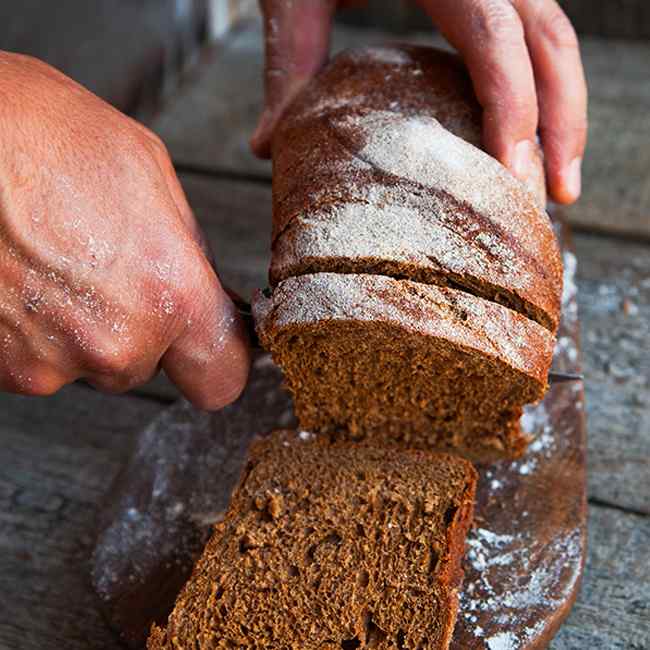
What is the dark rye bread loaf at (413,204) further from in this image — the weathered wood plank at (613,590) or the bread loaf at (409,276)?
the weathered wood plank at (613,590)

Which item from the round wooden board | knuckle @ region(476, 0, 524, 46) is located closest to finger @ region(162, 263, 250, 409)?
the round wooden board

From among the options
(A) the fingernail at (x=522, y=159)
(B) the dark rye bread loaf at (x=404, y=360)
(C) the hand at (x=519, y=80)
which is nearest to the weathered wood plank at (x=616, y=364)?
(B) the dark rye bread loaf at (x=404, y=360)

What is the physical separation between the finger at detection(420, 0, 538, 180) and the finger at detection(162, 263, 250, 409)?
717 mm

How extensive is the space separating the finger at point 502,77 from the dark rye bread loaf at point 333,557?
0.72m

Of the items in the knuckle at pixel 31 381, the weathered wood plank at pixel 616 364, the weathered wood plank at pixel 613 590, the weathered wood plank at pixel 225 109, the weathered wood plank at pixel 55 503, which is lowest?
the weathered wood plank at pixel 55 503

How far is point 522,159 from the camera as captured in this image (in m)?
2.16

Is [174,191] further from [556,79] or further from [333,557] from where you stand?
A: [556,79]

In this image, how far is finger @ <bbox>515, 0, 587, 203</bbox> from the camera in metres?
2.25

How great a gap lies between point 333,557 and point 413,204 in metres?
0.75

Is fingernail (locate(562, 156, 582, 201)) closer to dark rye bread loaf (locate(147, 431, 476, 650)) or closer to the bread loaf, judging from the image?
the bread loaf

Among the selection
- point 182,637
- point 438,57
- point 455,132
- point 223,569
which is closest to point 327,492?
point 223,569

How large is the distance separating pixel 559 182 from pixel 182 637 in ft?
4.60

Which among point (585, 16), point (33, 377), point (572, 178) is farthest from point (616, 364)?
point (585, 16)

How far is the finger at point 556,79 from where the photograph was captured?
225cm
